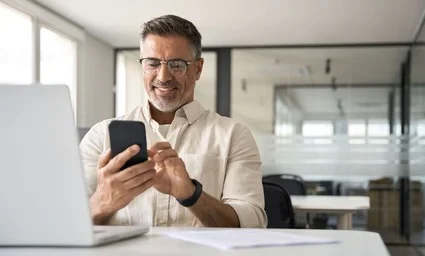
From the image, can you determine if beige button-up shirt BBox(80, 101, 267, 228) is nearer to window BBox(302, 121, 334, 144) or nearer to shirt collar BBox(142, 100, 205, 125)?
shirt collar BBox(142, 100, 205, 125)

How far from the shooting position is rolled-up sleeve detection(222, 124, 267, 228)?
177 centimetres

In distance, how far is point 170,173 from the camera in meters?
1.54

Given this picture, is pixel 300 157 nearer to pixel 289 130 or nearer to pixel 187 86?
pixel 289 130

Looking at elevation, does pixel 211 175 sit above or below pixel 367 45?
below

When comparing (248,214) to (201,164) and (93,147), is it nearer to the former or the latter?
(201,164)

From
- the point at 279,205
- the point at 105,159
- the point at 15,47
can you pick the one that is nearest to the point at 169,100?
the point at 105,159

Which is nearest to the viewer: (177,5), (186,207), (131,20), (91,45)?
(186,207)

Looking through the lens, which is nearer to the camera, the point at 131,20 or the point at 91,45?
the point at 131,20

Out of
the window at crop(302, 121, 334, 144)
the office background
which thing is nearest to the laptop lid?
the office background

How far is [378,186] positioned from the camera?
7391mm

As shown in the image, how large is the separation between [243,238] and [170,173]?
0.40m

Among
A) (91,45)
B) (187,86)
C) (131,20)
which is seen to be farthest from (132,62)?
(187,86)

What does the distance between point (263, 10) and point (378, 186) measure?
110 inches

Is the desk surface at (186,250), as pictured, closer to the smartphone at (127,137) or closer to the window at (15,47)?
the smartphone at (127,137)
